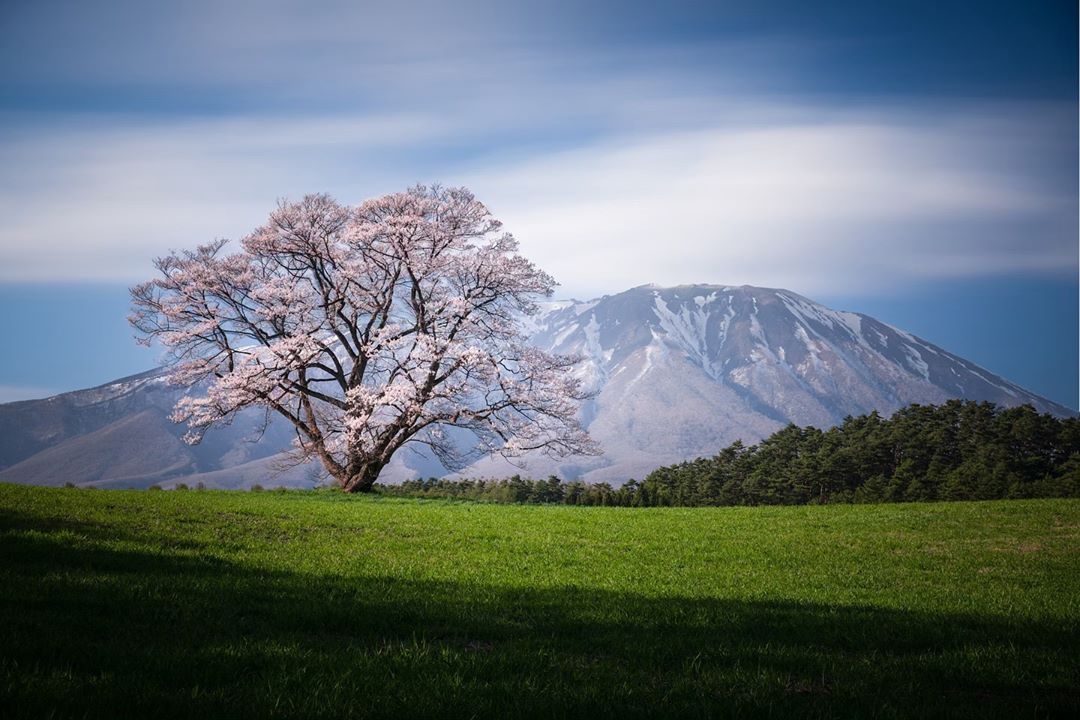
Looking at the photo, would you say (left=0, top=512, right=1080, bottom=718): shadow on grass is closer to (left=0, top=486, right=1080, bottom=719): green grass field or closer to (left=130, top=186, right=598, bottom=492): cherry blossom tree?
(left=0, top=486, right=1080, bottom=719): green grass field

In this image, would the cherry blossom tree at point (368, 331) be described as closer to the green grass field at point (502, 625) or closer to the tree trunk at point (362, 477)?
the tree trunk at point (362, 477)

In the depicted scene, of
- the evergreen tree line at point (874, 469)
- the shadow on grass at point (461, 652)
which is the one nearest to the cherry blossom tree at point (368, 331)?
the evergreen tree line at point (874, 469)

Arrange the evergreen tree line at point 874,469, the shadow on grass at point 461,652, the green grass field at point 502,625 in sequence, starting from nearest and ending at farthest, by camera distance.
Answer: the shadow on grass at point 461,652 → the green grass field at point 502,625 → the evergreen tree line at point 874,469

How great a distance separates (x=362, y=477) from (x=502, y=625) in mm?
29257

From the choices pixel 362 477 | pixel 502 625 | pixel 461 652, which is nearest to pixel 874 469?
pixel 362 477

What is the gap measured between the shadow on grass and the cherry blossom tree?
24.5 metres

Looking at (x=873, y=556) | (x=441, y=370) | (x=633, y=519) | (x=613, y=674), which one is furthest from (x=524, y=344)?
(x=613, y=674)

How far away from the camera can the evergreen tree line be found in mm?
42344

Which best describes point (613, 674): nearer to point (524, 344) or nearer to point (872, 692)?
point (872, 692)

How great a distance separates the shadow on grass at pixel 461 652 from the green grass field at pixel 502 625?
0.03 metres

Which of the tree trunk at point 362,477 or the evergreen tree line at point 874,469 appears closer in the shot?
the tree trunk at point 362,477

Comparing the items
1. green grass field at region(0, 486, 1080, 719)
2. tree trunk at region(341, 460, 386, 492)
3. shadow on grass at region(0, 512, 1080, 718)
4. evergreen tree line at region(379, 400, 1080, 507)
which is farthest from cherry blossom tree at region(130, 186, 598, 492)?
shadow on grass at region(0, 512, 1080, 718)

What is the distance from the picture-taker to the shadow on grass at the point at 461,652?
5531 mm

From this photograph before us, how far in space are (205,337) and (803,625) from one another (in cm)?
3546
